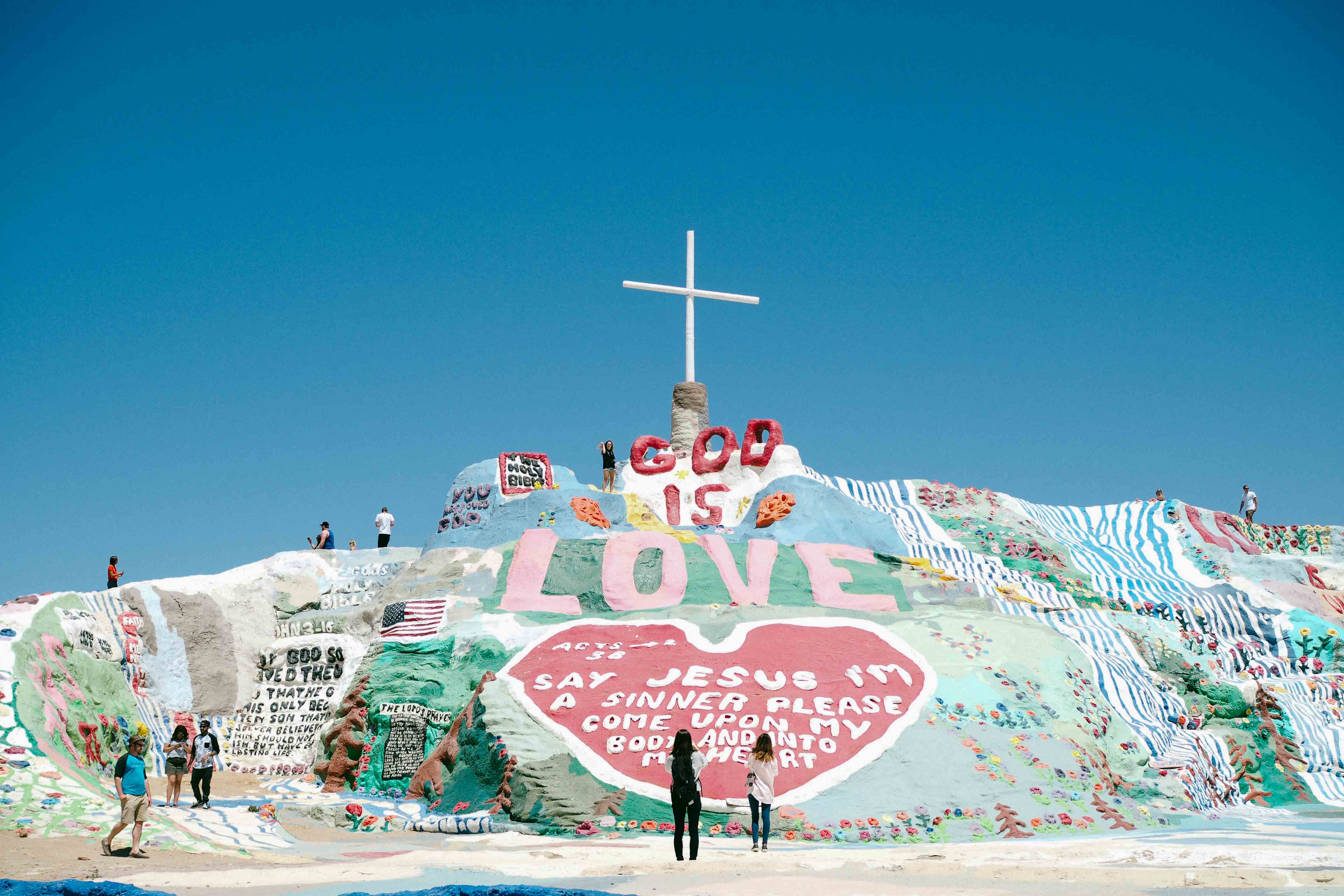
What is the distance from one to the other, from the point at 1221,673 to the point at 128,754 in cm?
1500

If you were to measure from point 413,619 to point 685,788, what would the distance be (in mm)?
8318

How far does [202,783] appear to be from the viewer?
44.4 feet

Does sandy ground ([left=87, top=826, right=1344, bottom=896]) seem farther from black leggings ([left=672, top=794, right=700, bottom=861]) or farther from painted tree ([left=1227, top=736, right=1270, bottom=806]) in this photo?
painted tree ([left=1227, top=736, right=1270, bottom=806])

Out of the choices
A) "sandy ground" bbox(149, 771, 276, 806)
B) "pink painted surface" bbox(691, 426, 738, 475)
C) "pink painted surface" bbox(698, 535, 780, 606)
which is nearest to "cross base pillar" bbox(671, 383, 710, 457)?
"pink painted surface" bbox(691, 426, 738, 475)

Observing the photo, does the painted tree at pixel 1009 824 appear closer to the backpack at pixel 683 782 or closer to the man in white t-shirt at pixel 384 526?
the backpack at pixel 683 782

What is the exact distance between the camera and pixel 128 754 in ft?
33.8

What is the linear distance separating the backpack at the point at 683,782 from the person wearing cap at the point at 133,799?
170 inches

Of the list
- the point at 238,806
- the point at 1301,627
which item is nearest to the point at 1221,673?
the point at 1301,627

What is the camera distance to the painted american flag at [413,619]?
56.2ft

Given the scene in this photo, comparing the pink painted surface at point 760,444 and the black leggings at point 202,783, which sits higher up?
the pink painted surface at point 760,444

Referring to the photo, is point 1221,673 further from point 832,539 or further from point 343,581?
point 343,581

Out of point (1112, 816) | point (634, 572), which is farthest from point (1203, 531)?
point (1112, 816)

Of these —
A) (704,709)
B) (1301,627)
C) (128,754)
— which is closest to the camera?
(128,754)

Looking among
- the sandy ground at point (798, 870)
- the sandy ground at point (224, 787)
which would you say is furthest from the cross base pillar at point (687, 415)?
the sandy ground at point (798, 870)
